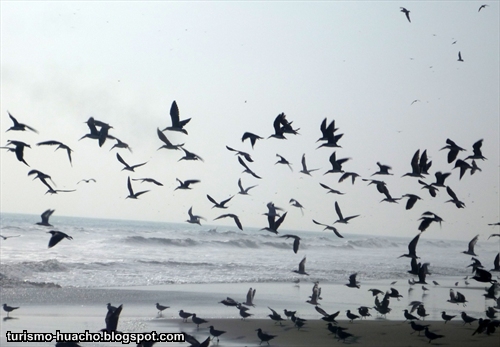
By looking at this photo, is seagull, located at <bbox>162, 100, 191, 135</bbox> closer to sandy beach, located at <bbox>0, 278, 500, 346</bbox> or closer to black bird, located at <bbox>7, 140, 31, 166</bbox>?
black bird, located at <bbox>7, 140, 31, 166</bbox>

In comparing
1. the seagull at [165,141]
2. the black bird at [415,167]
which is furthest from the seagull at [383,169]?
the seagull at [165,141]

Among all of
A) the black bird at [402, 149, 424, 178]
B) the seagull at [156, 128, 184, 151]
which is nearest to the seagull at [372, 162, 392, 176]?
the black bird at [402, 149, 424, 178]

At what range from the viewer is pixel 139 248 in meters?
43.1

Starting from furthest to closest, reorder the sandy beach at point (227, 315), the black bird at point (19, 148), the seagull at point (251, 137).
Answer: the sandy beach at point (227, 315) < the seagull at point (251, 137) < the black bird at point (19, 148)

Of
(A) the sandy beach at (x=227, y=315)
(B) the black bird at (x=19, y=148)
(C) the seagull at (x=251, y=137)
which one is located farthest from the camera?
(A) the sandy beach at (x=227, y=315)

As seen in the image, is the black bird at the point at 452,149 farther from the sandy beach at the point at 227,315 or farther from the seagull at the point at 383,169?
the sandy beach at the point at 227,315

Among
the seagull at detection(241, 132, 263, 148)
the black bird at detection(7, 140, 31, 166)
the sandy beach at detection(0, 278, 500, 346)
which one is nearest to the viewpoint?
the black bird at detection(7, 140, 31, 166)

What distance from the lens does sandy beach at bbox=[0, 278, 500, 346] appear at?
14.3 metres

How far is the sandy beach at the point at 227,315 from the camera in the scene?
14.3 metres

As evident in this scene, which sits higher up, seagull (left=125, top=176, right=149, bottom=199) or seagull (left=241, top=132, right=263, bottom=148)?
seagull (left=241, top=132, right=263, bottom=148)

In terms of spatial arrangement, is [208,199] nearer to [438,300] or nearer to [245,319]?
[245,319]

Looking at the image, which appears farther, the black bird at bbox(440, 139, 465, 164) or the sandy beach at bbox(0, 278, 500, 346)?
the sandy beach at bbox(0, 278, 500, 346)

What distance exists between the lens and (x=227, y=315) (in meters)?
17.0

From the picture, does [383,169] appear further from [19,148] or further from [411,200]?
[19,148]
